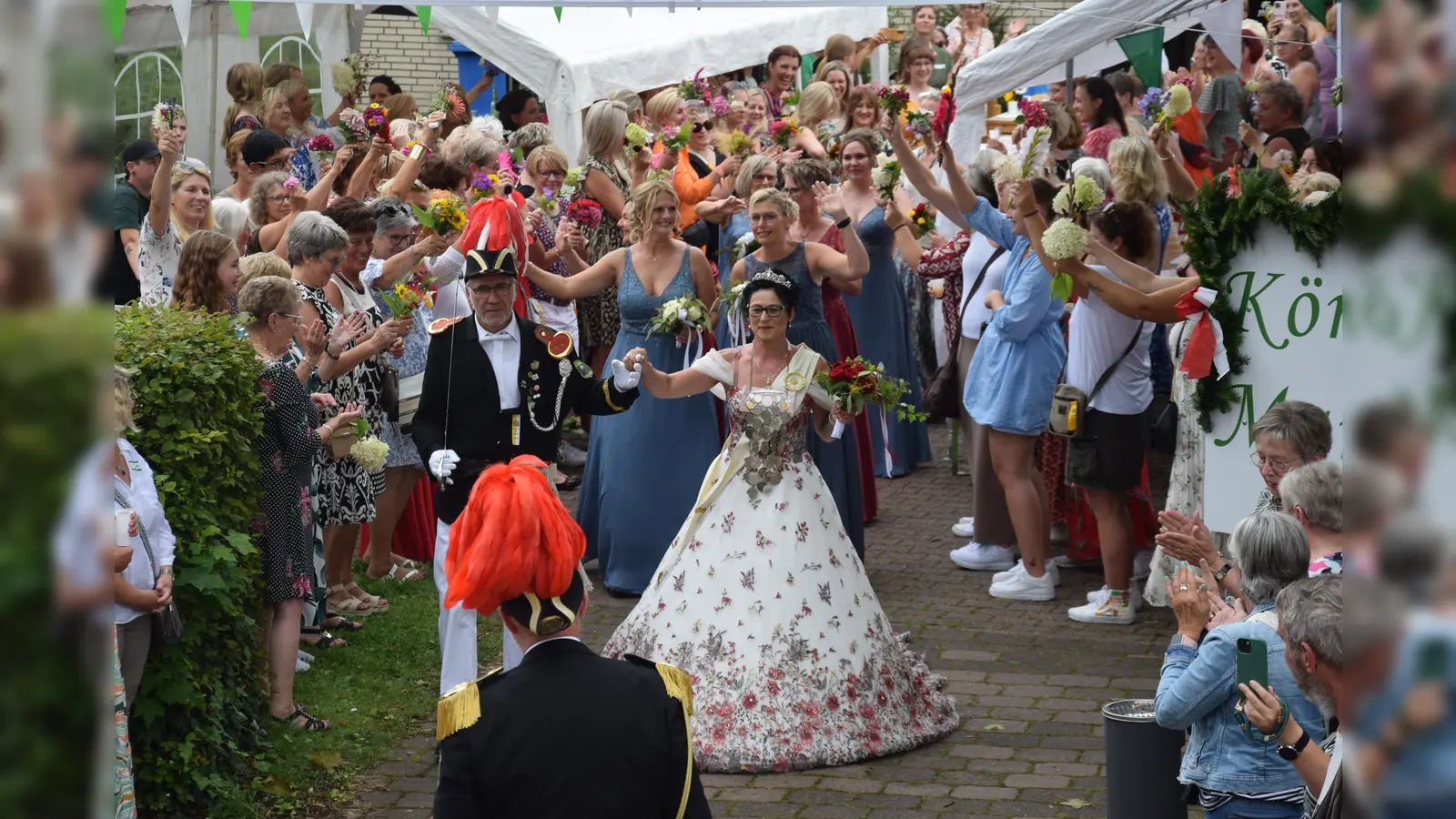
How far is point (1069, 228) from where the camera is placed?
6.55 meters

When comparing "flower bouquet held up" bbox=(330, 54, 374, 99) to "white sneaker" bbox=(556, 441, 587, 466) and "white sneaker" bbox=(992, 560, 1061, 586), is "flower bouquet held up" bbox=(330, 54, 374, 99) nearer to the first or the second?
"white sneaker" bbox=(556, 441, 587, 466)

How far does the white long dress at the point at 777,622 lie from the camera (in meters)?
5.97

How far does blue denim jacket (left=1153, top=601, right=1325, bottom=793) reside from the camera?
3.74 metres

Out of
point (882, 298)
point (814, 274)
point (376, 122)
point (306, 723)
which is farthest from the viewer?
point (882, 298)

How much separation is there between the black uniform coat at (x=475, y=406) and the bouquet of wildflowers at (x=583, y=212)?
316 cm

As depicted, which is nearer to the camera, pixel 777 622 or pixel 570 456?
pixel 777 622

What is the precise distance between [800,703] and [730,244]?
485 cm

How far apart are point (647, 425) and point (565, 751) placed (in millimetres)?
5568

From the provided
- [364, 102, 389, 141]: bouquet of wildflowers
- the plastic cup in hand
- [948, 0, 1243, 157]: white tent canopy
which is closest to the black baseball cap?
[364, 102, 389, 141]: bouquet of wildflowers

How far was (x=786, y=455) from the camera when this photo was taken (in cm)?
639

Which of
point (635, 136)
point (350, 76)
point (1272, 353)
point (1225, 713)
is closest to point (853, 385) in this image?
point (1272, 353)

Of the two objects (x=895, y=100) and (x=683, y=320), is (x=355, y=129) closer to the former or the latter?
(x=683, y=320)

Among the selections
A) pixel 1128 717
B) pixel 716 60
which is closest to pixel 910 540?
pixel 1128 717

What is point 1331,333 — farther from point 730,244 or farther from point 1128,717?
point 730,244
